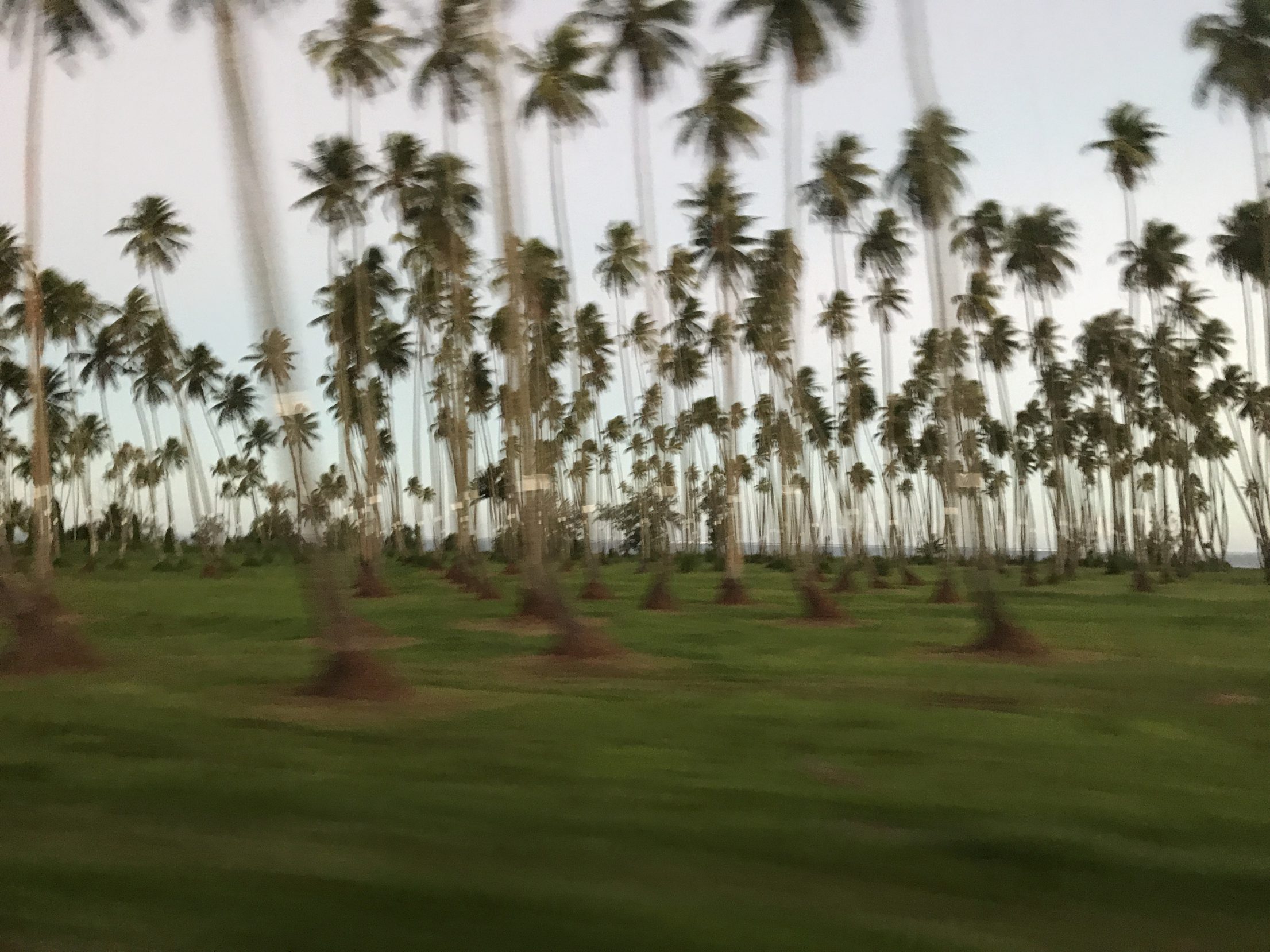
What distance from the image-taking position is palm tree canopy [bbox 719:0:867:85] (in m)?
24.5

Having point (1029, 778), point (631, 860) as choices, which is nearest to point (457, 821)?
point (631, 860)

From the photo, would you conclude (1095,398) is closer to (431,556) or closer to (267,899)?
(431,556)

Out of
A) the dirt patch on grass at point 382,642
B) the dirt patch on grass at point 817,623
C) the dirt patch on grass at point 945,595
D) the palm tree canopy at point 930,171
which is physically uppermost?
the palm tree canopy at point 930,171

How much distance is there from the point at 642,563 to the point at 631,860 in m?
59.1

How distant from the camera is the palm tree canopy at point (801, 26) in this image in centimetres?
2453

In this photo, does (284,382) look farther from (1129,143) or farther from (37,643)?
(1129,143)

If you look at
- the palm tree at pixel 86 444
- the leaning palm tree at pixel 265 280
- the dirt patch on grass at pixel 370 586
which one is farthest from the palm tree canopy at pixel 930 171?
the palm tree at pixel 86 444

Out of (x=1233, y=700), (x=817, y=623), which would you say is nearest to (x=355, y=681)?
(x=1233, y=700)

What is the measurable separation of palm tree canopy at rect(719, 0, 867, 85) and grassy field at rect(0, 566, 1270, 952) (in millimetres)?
16597

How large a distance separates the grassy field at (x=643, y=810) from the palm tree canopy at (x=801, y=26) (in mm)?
16597

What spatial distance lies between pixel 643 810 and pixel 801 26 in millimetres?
22575

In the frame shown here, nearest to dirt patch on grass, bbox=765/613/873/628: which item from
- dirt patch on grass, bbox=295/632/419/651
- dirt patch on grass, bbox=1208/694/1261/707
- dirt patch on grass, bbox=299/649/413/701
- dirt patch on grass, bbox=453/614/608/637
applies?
dirt patch on grass, bbox=453/614/608/637

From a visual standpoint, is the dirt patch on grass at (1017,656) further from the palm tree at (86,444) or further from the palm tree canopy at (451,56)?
the palm tree at (86,444)

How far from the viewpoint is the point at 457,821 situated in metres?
7.58
